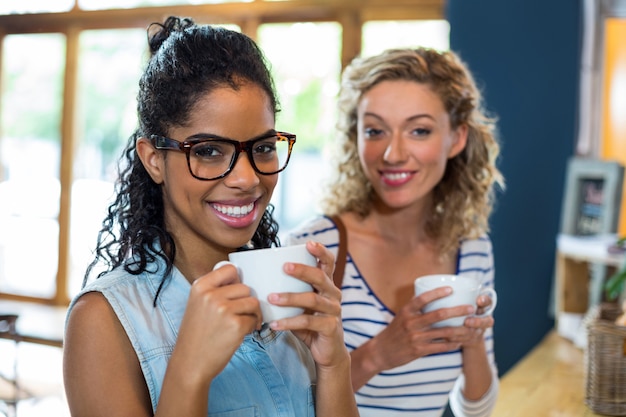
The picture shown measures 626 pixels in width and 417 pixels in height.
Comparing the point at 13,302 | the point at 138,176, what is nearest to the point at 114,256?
the point at 138,176

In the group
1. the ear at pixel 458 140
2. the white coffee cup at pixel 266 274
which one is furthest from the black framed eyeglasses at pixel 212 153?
the ear at pixel 458 140

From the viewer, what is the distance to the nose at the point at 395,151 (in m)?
1.80

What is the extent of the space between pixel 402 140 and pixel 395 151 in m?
0.05

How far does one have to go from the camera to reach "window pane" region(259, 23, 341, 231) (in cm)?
576

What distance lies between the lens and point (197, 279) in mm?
979

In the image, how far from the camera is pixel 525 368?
2.33 m

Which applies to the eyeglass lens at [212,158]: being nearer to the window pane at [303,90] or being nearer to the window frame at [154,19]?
the window frame at [154,19]

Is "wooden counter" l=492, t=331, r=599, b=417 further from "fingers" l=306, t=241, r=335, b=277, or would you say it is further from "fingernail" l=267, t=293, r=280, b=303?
"fingernail" l=267, t=293, r=280, b=303

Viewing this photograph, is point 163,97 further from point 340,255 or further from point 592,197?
point 592,197

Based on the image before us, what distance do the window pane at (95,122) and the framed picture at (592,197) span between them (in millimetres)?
4514

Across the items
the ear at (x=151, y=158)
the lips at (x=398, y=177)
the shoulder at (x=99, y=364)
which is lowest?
the shoulder at (x=99, y=364)

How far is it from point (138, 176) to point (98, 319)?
294 millimetres

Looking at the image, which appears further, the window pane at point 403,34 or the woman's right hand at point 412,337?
the window pane at point 403,34

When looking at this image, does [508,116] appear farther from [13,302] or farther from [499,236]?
[13,302]
